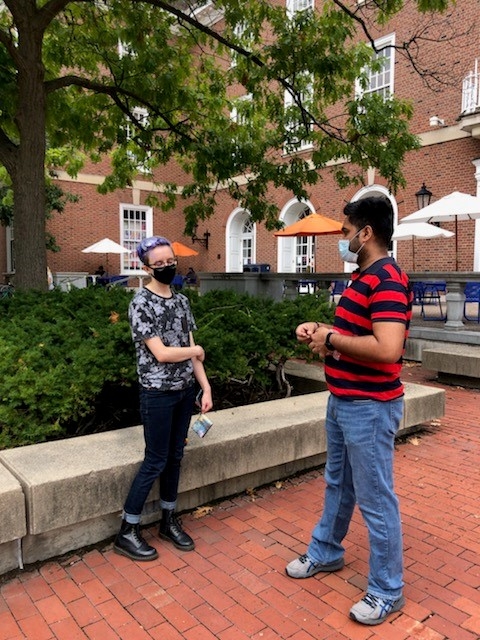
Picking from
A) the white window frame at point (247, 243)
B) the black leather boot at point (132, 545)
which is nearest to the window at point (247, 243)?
the white window frame at point (247, 243)

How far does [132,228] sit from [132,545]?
22297mm

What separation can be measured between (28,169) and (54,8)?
1.95m

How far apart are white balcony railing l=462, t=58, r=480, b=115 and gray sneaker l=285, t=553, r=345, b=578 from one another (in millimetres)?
13961

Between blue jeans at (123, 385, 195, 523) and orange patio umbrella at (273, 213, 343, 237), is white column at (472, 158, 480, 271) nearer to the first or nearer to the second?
orange patio umbrella at (273, 213, 343, 237)

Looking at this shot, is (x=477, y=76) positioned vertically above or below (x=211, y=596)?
above

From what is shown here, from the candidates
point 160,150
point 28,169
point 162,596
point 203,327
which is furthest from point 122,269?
point 162,596

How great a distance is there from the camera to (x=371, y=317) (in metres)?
2.38

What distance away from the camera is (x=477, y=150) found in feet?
48.3

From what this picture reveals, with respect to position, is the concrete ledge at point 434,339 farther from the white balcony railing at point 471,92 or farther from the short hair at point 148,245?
the white balcony railing at point 471,92

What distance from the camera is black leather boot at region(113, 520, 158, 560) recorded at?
3.12 meters

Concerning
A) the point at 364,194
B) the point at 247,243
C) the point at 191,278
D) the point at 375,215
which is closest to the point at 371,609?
the point at 375,215

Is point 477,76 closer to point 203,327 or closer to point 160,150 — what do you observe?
point 160,150

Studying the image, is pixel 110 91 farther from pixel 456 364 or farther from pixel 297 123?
pixel 456 364

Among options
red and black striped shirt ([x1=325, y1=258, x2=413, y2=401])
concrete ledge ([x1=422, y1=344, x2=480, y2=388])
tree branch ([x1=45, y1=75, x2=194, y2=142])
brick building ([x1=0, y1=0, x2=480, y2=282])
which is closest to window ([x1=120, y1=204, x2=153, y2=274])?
brick building ([x1=0, y1=0, x2=480, y2=282])
